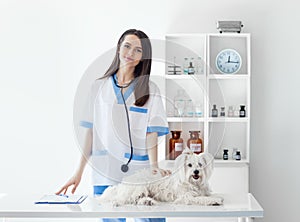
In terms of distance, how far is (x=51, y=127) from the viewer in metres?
3.77

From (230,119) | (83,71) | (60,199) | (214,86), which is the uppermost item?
(83,71)

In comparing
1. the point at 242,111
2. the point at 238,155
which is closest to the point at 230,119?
the point at 242,111

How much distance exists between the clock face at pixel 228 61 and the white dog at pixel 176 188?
4.81 ft

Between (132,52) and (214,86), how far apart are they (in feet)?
4.23

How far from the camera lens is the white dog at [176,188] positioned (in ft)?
7.07

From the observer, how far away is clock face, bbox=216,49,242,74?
3580 mm

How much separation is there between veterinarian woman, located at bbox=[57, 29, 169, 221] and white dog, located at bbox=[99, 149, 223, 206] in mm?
210

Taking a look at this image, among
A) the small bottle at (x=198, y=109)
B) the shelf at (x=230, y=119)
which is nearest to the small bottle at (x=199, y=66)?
the small bottle at (x=198, y=109)

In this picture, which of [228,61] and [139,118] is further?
[228,61]

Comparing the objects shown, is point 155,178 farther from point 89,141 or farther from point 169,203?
point 89,141

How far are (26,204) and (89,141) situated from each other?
47 cm

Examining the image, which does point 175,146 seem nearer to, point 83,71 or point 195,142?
point 195,142

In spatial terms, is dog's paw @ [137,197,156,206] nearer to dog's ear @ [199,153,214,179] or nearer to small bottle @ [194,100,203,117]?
dog's ear @ [199,153,214,179]

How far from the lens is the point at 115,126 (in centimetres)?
245
